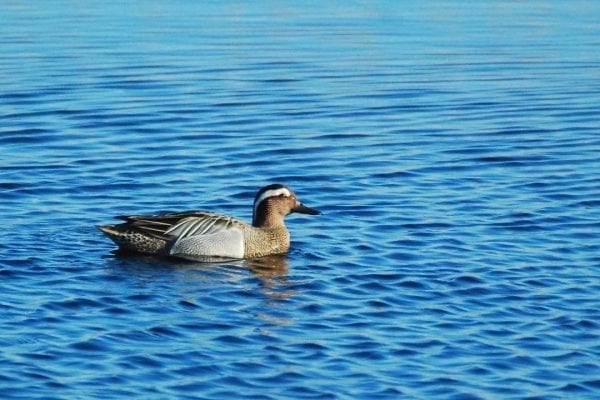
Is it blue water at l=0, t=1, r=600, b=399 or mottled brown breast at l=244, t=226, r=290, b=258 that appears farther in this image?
mottled brown breast at l=244, t=226, r=290, b=258

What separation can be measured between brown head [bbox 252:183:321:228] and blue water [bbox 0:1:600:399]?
1.34 feet

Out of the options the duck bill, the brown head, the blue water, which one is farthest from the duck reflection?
the duck bill

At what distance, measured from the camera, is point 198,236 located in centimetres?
1492

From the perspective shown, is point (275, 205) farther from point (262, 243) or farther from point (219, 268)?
point (219, 268)

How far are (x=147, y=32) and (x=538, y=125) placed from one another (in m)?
10.0

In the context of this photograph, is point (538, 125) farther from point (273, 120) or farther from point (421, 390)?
point (421, 390)

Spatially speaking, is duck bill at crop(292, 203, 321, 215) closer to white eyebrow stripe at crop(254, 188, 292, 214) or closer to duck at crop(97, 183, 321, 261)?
white eyebrow stripe at crop(254, 188, 292, 214)

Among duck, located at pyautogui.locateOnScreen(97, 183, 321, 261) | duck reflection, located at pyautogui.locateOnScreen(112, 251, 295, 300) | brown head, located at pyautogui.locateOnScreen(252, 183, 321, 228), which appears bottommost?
duck reflection, located at pyautogui.locateOnScreen(112, 251, 295, 300)

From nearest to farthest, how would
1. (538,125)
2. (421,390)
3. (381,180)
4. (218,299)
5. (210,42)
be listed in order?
1. (421,390)
2. (218,299)
3. (381,180)
4. (538,125)
5. (210,42)

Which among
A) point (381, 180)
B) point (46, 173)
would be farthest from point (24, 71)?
point (381, 180)

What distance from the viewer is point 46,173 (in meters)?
18.0

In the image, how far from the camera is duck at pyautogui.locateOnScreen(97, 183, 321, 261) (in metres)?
14.9

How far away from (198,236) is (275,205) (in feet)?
3.64

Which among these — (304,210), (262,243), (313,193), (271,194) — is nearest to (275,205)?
(271,194)
